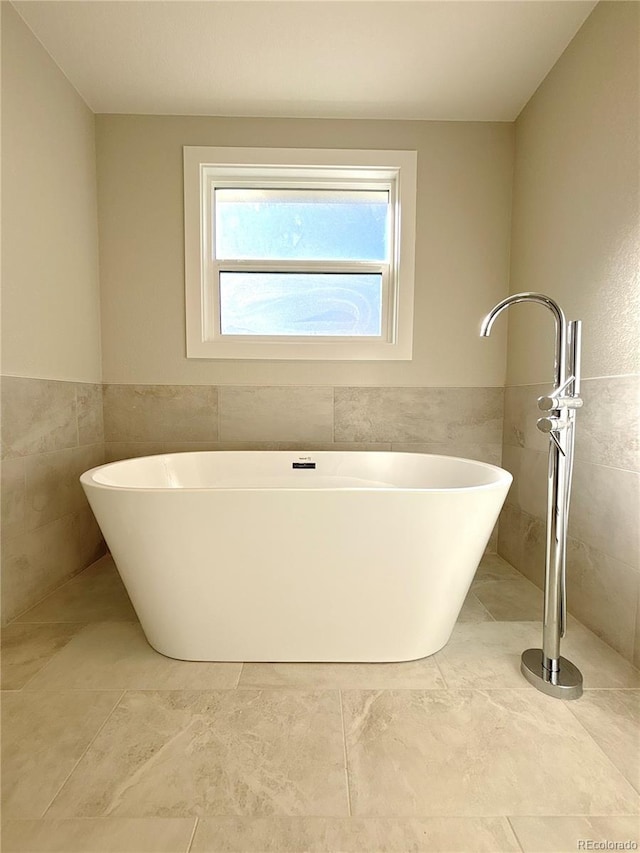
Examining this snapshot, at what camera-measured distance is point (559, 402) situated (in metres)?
1.27

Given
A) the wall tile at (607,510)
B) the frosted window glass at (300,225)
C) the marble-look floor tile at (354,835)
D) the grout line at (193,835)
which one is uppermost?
the frosted window glass at (300,225)

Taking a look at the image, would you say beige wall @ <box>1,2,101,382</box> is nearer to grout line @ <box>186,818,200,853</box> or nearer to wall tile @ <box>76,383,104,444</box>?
wall tile @ <box>76,383,104,444</box>

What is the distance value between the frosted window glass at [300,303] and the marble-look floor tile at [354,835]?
210cm

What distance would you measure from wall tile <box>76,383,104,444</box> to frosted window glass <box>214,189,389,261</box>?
3.32 feet

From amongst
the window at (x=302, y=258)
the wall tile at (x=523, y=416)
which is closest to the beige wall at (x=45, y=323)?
the window at (x=302, y=258)

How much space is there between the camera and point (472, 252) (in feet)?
8.02

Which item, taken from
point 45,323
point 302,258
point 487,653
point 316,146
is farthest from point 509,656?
point 316,146

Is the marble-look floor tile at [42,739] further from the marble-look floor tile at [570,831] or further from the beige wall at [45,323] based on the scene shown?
the marble-look floor tile at [570,831]

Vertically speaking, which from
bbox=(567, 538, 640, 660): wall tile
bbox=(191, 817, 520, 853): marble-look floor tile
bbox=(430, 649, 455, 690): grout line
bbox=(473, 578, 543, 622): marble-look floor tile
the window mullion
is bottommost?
bbox=(191, 817, 520, 853): marble-look floor tile

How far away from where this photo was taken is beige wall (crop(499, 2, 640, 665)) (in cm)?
150

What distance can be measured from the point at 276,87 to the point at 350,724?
260 cm

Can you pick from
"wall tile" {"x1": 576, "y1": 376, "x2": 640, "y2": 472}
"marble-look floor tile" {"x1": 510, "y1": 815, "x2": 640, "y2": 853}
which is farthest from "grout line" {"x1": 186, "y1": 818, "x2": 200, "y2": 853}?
"wall tile" {"x1": 576, "y1": 376, "x2": 640, "y2": 472}

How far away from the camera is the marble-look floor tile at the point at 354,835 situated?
2.86 ft

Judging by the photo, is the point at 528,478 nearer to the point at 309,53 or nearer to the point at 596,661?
the point at 596,661
